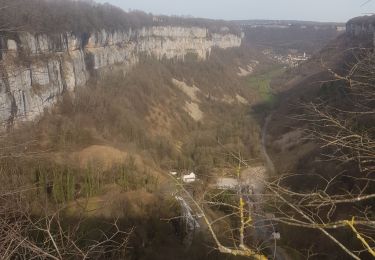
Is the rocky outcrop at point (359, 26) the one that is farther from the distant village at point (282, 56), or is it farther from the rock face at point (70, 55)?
the rock face at point (70, 55)

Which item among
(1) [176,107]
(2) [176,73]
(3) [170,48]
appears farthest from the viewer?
(3) [170,48]

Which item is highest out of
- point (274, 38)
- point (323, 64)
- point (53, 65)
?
point (323, 64)

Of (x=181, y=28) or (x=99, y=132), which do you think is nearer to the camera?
(x=99, y=132)

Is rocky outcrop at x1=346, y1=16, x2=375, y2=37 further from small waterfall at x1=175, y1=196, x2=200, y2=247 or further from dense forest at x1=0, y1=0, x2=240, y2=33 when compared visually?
small waterfall at x1=175, y1=196, x2=200, y2=247

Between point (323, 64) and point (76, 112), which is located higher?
point (323, 64)

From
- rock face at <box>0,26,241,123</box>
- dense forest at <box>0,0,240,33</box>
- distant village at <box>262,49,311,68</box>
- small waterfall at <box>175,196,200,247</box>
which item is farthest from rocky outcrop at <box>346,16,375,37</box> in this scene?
small waterfall at <box>175,196,200,247</box>

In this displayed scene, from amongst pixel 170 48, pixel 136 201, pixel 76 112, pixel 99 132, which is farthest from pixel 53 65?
pixel 170 48

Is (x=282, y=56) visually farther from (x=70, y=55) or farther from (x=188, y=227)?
(x=188, y=227)

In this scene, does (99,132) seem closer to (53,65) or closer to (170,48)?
(53,65)
